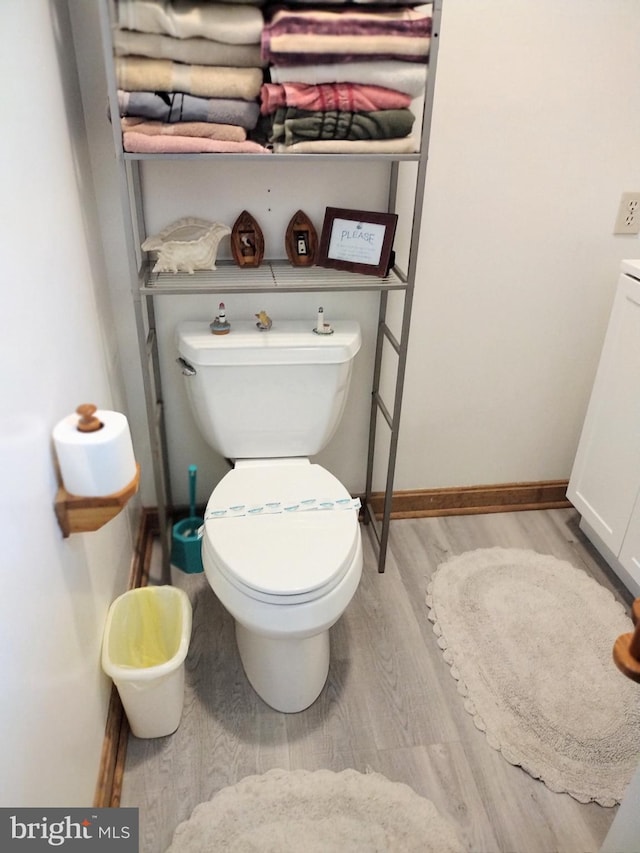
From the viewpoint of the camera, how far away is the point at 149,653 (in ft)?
5.57

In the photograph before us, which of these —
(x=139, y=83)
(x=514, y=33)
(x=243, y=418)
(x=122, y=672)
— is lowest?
(x=122, y=672)

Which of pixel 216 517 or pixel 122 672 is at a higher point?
pixel 216 517

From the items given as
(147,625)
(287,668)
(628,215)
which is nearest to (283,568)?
(287,668)

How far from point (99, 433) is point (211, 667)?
0.92 metres

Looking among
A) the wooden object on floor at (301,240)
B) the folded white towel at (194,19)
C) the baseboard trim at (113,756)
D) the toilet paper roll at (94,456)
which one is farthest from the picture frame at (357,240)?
the baseboard trim at (113,756)

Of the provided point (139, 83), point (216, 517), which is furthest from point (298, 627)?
point (139, 83)

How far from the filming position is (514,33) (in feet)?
5.43

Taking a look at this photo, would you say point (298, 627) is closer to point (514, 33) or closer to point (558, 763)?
point (558, 763)

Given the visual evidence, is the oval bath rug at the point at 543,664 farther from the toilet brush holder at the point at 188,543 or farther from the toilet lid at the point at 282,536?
the toilet brush holder at the point at 188,543

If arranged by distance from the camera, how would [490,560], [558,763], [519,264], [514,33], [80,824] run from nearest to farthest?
[80,824], [558,763], [514,33], [519,264], [490,560]

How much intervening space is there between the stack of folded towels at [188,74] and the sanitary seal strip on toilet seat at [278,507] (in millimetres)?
837

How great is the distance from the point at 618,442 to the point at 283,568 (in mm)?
1117

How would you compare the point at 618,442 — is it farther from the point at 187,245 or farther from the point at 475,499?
the point at 187,245

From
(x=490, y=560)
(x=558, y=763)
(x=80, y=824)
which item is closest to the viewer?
(x=80, y=824)
